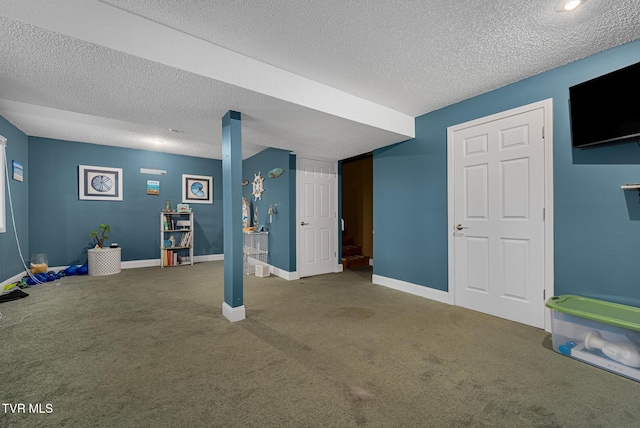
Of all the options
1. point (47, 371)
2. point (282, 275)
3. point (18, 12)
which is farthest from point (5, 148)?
point (282, 275)

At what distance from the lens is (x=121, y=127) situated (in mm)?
4270

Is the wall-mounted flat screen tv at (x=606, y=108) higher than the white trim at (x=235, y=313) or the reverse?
higher

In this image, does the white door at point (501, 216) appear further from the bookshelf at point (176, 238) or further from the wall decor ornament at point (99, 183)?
the wall decor ornament at point (99, 183)

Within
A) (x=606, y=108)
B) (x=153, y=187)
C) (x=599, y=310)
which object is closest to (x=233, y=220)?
(x=599, y=310)

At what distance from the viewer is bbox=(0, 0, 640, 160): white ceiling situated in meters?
A: 1.80

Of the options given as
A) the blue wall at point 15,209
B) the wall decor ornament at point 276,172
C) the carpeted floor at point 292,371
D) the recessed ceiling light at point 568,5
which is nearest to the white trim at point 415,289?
the carpeted floor at point 292,371

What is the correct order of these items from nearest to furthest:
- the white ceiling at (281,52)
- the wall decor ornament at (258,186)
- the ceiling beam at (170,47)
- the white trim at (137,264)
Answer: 1. the ceiling beam at (170,47)
2. the white ceiling at (281,52)
3. the white trim at (137,264)
4. the wall decor ornament at (258,186)

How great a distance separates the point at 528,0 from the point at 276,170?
3904mm

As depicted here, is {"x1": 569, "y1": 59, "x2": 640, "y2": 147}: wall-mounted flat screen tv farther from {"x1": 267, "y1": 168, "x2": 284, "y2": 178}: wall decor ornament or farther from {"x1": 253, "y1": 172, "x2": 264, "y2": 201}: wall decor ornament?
{"x1": 253, "y1": 172, "x2": 264, "y2": 201}: wall decor ornament

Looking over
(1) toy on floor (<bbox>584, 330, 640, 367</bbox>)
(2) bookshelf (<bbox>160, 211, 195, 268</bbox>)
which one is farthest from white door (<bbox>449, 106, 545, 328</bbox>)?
(2) bookshelf (<bbox>160, 211, 195, 268</bbox>)

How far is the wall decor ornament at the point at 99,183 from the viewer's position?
17.1 ft

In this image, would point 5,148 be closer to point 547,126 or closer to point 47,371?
point 47,371

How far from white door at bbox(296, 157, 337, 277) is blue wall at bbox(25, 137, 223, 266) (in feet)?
9.58

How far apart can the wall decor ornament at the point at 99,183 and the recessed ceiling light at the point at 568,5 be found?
6884mm
